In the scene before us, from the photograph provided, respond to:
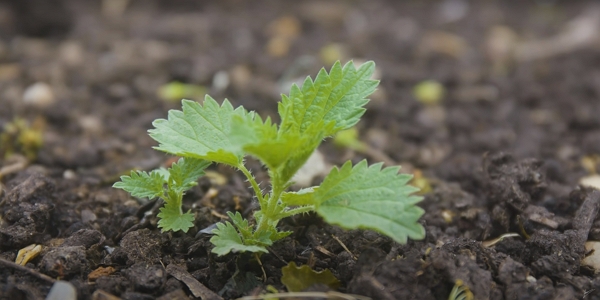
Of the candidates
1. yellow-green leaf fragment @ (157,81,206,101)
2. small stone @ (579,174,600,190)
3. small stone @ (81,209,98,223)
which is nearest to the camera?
small stone @ (81,209,98,223)

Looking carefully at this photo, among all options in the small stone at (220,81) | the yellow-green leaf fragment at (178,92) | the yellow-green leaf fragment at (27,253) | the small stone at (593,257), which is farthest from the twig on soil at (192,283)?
the small stone at (220,81)

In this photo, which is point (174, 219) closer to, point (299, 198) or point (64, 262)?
point (64, 262)

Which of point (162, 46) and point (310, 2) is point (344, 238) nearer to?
point (162, 46)

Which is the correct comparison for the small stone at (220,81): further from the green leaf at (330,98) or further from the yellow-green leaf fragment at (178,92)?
the green leaf at (330,98)

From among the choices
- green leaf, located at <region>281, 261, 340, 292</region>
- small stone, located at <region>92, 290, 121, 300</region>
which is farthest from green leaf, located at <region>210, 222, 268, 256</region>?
small stone, located at <region>92, 290, 121, 300</region>

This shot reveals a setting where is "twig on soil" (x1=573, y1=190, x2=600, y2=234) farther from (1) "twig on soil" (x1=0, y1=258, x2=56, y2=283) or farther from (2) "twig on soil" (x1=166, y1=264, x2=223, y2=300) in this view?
(1) "twig on soil" (x1=0, y1=258, x2=56, y2=283)

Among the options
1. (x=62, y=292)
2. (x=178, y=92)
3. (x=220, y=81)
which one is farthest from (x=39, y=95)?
(x=62, y=292)

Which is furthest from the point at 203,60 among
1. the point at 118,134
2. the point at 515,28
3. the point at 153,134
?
the point at 515,28
